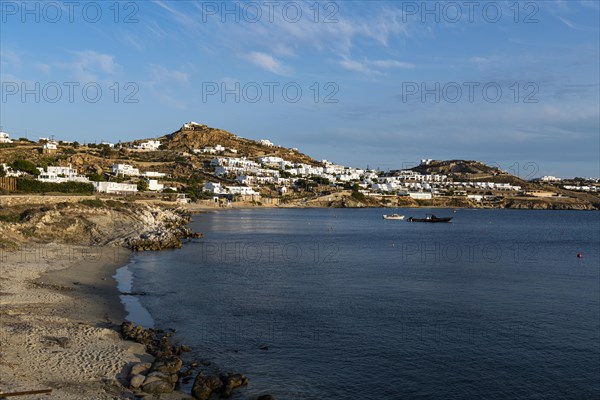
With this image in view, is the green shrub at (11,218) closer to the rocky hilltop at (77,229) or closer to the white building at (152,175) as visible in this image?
the rocky hilltop at (77,229)

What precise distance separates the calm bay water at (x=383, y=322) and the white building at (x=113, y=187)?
6084cm

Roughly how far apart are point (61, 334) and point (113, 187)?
3433 inches

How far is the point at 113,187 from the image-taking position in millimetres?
98688

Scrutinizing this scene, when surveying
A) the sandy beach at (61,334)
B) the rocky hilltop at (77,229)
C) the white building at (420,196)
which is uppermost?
Result: the white building at (420,196)

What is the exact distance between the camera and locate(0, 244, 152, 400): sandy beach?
1259 centimetres

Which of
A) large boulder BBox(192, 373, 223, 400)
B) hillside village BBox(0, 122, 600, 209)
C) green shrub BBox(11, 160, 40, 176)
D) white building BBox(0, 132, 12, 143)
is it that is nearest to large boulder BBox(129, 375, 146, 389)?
large boulder BBox(192, 373, 223, 400)

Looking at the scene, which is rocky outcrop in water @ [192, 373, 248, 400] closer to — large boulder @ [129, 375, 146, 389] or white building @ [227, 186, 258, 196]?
large boulder @ [129, 375, 146, 389]

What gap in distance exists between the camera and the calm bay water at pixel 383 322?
14992 millimetres

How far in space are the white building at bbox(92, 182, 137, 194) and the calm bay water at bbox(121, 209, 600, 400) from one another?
60.8 metres

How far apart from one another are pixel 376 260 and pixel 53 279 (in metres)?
24.3

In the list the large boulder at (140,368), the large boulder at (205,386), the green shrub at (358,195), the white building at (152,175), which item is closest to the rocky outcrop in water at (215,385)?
the large boulder at (205,386)

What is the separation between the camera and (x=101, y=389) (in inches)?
491

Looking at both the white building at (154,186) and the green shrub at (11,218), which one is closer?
the green shrub at (11,218)

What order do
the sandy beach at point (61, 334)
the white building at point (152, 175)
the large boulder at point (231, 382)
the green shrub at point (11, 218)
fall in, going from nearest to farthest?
the sandy beach at point (61, 334) < the large boulder at point (231, 382) < the green shrub at point (11, 218) < the white building at point (152, 175)
